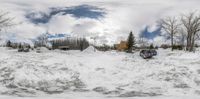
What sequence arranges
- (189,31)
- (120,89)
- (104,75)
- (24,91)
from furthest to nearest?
(189,31)
(104,75)
(120,89)
(24,91)

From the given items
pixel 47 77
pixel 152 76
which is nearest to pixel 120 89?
pixel 152 76

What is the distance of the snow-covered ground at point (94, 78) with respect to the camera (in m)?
16.3

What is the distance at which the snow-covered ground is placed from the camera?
16297mm

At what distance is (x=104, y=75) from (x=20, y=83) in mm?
5929

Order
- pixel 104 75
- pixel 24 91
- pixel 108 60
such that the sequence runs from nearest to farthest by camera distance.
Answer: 1. pixel 24 91
2. pixel 104 75
3. pixel 108 60

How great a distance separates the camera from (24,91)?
16.1m

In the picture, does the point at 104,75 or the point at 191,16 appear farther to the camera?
the point at 191,16

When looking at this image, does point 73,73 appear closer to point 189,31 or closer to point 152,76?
point 152,76

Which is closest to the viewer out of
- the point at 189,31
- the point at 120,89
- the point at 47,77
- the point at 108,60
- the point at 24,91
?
the point at 24,91

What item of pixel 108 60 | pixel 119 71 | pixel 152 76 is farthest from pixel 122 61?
pixel 152 76

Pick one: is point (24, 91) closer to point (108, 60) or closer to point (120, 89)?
point (120, 89)

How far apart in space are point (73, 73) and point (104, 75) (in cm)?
218

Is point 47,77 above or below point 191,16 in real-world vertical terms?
below

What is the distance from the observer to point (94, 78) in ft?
66.4
